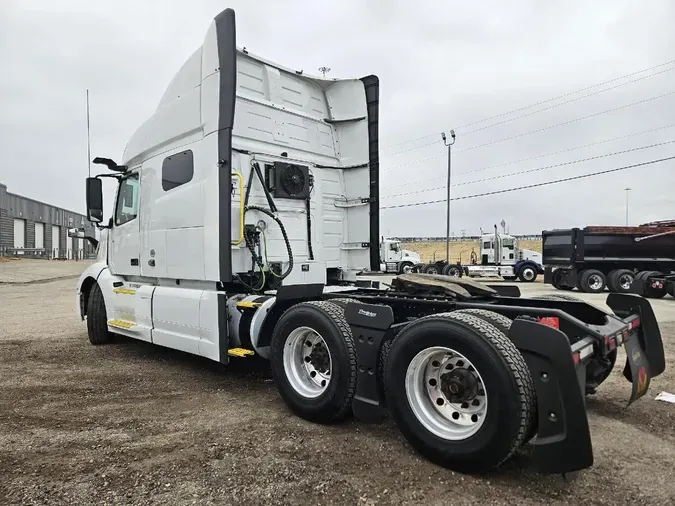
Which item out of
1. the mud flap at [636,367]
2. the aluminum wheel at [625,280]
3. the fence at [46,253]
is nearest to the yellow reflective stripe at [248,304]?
the mud flap at [636,367]

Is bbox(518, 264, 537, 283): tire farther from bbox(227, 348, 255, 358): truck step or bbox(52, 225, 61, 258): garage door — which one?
bbox(52, 225, 61, 258): garage door

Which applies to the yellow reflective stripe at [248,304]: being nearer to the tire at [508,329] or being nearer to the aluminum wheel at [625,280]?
the tire at [508,329]

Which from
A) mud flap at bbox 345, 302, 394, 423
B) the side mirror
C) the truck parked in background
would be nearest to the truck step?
mud flap at bbox 345, 302, 394, 423

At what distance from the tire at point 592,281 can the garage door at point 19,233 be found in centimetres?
5062

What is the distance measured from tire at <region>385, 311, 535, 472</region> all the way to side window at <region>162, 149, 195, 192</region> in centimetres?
324

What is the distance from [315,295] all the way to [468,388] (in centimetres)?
200

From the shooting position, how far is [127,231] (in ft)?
22.3

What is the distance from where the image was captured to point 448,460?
10.2 feet

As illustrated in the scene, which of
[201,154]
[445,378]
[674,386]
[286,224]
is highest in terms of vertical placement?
[201,154]

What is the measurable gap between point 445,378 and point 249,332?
230 centimetres

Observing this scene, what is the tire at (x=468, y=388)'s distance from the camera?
9.37 ft

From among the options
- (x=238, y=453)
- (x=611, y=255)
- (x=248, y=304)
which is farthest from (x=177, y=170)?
(x=611, y=255)

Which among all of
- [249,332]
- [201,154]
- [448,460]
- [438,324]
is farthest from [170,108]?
[448,460]

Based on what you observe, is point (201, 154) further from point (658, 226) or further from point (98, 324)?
point (658, 226)
